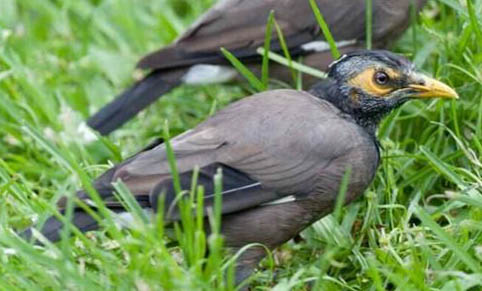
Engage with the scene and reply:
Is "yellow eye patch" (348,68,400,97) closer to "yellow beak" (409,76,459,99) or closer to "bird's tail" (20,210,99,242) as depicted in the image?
"yellow beak" (409,76,459,99)

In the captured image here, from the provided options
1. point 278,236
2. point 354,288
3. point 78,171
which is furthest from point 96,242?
point 354,288

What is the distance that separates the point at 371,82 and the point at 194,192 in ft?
2.95

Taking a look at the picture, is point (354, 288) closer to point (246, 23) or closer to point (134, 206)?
point (134, 206)

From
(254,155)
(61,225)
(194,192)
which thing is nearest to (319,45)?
(254,155)

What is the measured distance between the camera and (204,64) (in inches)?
218

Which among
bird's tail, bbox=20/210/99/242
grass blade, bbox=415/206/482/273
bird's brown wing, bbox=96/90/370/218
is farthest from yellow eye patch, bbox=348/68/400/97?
bird's tail, bbox=20/210/99/242

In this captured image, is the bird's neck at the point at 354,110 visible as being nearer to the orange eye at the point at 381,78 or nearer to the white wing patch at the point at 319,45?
the orange eye at the point at 381,78

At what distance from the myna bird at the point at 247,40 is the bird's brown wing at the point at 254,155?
1390 mm

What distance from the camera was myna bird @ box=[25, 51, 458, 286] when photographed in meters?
3.88

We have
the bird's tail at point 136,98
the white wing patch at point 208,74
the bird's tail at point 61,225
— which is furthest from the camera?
the white wing patch at point 208,74

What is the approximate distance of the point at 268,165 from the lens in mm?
3979

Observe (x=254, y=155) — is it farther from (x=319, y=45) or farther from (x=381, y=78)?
(x=319, y=45)

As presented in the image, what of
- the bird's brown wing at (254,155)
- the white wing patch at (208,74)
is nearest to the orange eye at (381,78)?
the bird's brown wing at (254,155)

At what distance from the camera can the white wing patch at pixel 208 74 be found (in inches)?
220
